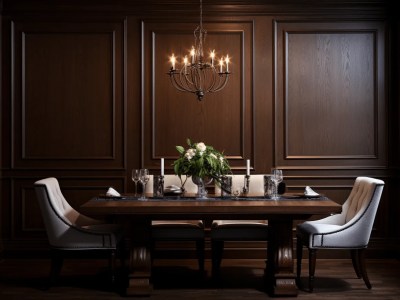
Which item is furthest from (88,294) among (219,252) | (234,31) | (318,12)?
(318,12)

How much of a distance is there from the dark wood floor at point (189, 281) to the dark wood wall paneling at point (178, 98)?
0.48m

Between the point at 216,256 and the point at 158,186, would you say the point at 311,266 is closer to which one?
the point at 216,256

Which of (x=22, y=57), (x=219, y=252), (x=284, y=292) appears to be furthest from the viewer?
(x=22, y=57)

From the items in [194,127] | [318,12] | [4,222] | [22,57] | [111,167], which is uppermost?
[318,12]

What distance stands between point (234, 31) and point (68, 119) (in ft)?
5.27

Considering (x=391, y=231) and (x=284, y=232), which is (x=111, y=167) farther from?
(x=391, y=231)

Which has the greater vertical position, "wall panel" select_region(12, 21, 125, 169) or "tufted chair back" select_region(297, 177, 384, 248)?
"wall panel" select_region(12, 21, 125, 169)

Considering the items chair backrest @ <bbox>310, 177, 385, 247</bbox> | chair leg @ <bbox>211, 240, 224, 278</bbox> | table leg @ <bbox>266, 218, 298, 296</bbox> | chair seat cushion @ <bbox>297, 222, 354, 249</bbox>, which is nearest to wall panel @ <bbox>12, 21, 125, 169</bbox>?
chair leg @ <bbox>211, 240, 224, 278</bbox>

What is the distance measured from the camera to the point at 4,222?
5215mm

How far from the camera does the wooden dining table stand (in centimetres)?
364

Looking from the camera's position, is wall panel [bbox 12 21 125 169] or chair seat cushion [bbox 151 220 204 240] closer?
chair seat cushion [bbox 151 220 204 240]

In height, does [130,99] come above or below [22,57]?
below

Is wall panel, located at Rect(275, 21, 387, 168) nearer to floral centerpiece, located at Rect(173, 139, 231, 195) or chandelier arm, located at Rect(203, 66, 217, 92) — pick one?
chandelier arm, located at Rect(203, 66, 217, 92)

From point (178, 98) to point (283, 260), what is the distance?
186cm
